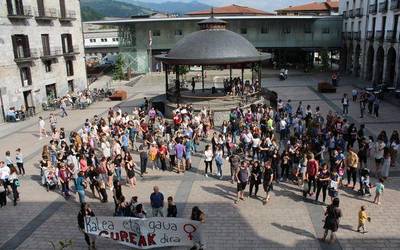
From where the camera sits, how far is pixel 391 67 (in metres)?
38.7

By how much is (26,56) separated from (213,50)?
17.8m

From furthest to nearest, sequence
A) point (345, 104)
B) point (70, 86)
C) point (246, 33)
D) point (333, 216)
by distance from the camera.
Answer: point (246, 33), point (70, 86), point (345, 104), point (333, 216)

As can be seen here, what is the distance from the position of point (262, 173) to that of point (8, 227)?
9.50 m

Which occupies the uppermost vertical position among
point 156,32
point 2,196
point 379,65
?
point 156,32

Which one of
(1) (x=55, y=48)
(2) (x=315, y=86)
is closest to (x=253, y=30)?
(2) (x=315, y=86)

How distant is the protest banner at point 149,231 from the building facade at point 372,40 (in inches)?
1217

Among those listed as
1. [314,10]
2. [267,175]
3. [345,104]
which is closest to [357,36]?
[345,104]

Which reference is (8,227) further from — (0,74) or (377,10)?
(377,10)

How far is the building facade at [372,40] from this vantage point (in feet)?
121

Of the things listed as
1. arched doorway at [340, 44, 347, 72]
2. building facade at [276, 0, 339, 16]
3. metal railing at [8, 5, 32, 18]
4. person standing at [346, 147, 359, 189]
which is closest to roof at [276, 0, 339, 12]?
building facade at [276, 0, 339, 16]

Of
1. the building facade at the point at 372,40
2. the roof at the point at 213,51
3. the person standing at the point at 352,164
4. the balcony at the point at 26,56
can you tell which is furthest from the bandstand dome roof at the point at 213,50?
the building facade at the point at 372,40

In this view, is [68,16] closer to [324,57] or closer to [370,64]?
[370,64]

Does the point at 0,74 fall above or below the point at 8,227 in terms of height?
above

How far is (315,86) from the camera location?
137 ft
